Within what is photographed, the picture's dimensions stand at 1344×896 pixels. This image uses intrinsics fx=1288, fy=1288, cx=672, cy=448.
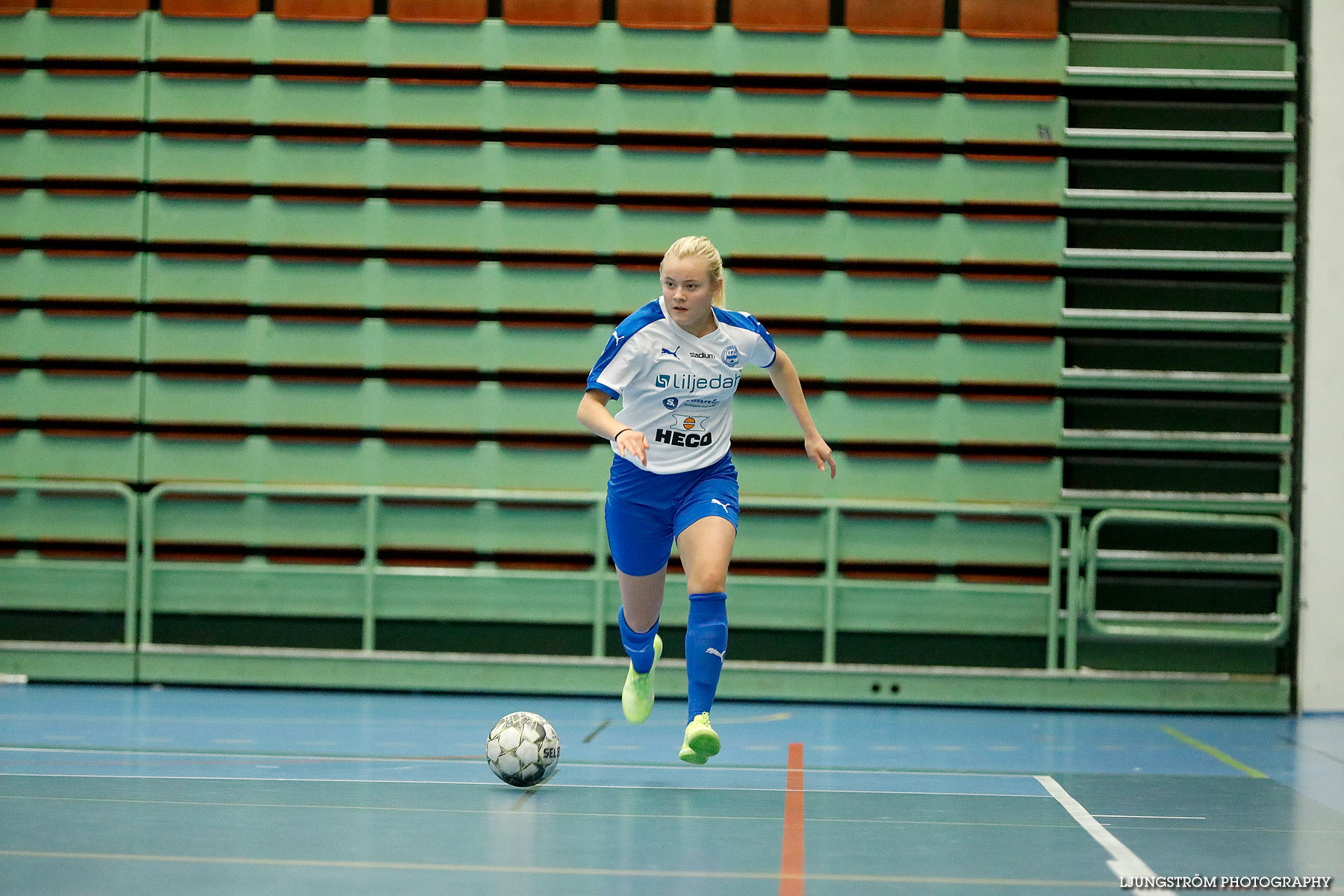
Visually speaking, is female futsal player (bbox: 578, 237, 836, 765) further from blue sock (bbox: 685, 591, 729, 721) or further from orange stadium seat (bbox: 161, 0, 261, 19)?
orange stadium seat (bbox: 161, 0, 261, 19)

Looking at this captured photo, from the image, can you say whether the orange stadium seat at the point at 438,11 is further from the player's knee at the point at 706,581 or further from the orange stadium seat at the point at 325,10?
the player's knee at the point at 706,581

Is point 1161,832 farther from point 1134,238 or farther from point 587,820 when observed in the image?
point 1134,238

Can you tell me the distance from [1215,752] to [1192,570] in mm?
1887

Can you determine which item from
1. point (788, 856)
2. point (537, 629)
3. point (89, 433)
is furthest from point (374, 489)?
point (788, 856)

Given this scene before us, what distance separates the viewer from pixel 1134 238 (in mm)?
7660

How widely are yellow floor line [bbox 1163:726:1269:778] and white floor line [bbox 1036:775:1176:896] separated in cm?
109

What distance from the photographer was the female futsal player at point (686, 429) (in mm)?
4434

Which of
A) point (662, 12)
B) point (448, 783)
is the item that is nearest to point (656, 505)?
point (448, 783)

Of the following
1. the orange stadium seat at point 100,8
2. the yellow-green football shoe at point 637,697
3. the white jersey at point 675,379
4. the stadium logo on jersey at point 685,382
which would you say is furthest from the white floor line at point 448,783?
the orange stadium seat at point 100,8

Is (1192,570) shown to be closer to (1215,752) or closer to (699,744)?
(1215,752)

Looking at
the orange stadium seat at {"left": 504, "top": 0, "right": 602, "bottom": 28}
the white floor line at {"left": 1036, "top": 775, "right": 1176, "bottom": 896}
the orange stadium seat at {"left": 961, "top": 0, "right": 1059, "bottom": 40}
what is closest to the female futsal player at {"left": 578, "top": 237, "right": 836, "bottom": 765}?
the white floor line at {"left": 1036, "top": 775, "right": 1176, "bottom": 896}

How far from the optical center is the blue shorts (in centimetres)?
465

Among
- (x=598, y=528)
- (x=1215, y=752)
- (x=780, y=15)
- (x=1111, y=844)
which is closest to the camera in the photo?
(x=1111, y=844)

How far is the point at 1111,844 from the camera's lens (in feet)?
11.9
